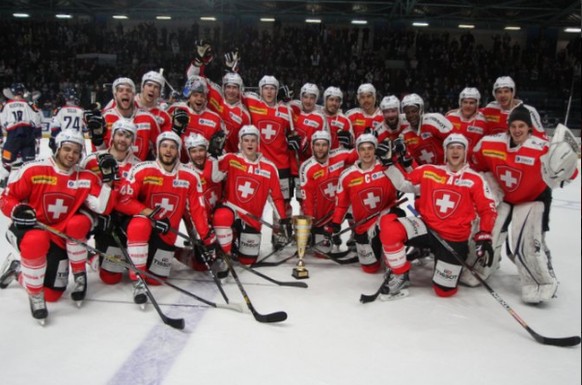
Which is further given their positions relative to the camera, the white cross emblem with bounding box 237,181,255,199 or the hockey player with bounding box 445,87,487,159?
the hockey player with bounding box 445,87,487,159

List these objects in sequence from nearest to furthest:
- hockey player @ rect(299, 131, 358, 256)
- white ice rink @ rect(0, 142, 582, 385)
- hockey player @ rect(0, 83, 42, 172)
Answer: white ice rink @ rect(0, 142, 582, 385), hockey player @ rect(299, 131, 358, 256), hockey player @ rect(0, 83, 42, 172)

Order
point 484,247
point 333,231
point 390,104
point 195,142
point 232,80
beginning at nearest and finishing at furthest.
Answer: point 484,247 → point 195,142 → point 333,231 → point 390,104 → point 232,80

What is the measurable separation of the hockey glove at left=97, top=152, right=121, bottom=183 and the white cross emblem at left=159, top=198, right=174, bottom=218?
36 centimetres

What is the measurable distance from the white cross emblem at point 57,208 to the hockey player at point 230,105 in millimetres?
1450

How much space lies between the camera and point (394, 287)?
2.82 m

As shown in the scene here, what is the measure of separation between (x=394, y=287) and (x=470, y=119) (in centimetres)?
161

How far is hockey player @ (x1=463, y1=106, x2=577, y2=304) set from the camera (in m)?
2.79

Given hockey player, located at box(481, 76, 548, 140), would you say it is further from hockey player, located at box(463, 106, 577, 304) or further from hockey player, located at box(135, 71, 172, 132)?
hockey player, located at box(135, 71, 172, 132)

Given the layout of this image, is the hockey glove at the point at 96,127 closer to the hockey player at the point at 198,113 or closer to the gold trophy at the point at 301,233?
the hockey player at the point at 198,113

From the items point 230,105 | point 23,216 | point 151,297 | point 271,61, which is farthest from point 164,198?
point 271,61

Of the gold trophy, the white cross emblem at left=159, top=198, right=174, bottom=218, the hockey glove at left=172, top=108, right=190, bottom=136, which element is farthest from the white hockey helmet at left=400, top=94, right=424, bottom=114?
the white cross emblem at left=159, top=198, right=174, bottom=218

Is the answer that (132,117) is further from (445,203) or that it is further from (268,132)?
(445,203)

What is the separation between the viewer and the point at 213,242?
2.90m

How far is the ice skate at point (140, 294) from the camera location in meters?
2.55
